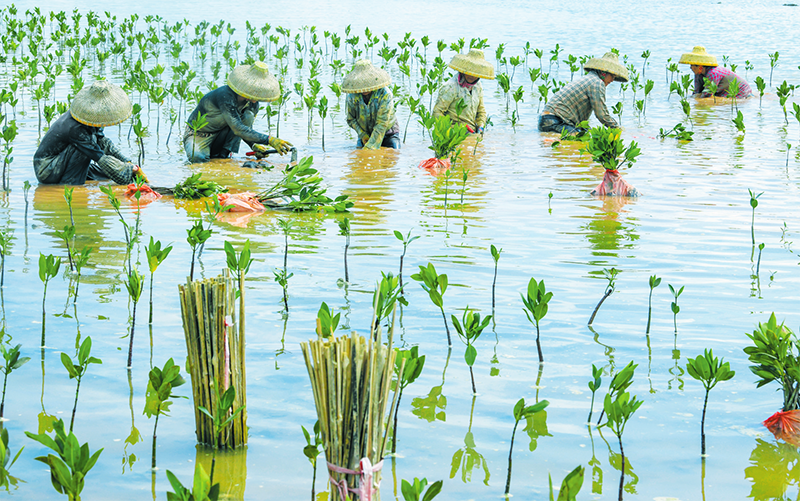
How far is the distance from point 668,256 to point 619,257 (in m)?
0.33

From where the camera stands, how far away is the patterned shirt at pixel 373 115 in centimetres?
883

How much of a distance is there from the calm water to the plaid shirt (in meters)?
0.51

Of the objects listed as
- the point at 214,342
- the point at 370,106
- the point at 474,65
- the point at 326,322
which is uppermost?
the point at 474,65

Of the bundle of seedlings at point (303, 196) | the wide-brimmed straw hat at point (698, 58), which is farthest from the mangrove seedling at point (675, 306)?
the wide-brimmed straw hat at point (698, 58)

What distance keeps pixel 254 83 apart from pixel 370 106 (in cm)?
150

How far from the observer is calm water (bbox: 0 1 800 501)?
3043mm

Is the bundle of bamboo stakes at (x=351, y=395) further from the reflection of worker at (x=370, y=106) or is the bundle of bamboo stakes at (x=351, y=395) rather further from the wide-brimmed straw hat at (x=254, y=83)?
the reflection of worker at (x=370, y=106)

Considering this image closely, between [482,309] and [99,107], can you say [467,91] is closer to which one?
[99,107]

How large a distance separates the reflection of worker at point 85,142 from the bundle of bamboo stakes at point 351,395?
16.6 ft

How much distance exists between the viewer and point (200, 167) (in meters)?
8.44

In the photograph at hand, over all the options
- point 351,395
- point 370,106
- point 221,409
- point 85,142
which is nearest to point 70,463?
point 221,409

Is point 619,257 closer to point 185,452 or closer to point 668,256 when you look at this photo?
point 668,256

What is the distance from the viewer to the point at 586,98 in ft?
32.2

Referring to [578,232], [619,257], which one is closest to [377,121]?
[578,232]
